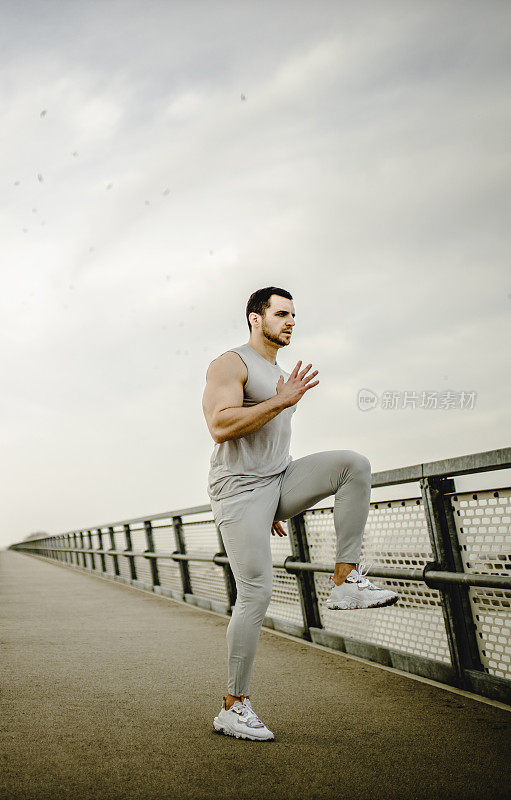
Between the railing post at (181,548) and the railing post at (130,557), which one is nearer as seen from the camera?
the railing post at (181,548)

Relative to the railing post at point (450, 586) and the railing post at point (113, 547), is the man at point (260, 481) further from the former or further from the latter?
the railing post at point (113, 547)

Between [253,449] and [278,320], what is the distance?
0.59 meters

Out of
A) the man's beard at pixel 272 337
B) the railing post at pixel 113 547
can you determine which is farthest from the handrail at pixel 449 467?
the railing post at pixel 113 547

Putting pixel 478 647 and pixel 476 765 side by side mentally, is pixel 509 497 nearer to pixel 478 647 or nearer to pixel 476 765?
pixel 478 647

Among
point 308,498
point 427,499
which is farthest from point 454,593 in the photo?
point 308,498

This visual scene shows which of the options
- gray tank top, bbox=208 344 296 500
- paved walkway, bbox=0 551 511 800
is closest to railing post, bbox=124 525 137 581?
paved walkway, bbox=0 551 511 800

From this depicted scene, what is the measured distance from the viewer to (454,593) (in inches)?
165

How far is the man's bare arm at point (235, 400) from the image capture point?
3.23 metres

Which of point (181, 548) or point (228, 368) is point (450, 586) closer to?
point (228, 368)

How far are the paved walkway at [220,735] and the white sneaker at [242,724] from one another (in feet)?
0.13

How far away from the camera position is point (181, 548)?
9953mm

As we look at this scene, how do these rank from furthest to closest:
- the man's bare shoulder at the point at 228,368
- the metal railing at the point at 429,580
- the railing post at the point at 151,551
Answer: the railing post at the point at 151,551, the metal railing at the point at 429,580, the man's bare shoulder at the point at 228,368

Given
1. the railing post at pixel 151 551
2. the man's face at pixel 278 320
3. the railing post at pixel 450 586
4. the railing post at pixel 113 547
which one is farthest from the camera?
the railing post at pixel 113 547

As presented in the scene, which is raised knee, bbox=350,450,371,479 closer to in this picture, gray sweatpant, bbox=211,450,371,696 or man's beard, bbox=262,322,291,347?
gray sweatpant, bbox=211,450,371,696
